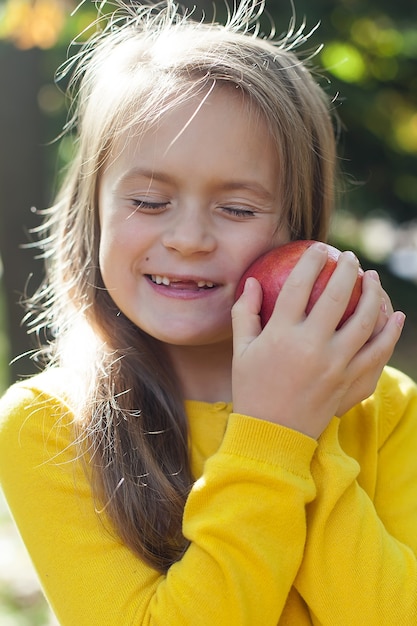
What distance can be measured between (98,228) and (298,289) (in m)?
0.67

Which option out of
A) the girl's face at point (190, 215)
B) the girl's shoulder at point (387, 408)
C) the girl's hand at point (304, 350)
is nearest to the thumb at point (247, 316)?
the girl's hand at point (304, 350)

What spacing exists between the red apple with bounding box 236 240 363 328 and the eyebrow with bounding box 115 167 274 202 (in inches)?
5.8

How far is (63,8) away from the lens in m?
4.50

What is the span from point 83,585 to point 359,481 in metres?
0.71

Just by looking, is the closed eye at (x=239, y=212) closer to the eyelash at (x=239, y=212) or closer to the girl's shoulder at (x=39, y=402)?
the eyelash at (x=239, y=212)

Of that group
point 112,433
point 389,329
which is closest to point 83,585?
point 112,433

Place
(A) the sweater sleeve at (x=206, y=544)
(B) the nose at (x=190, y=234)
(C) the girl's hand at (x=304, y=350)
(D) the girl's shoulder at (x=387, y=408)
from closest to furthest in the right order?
(A) the sweater sleeve at (x=206, y=544) → (C) the girl's hand at (x=304, y=350) → (B) the nose at (x=190, y=234) → (D) the girl's shoulder at (x=387, y=408)

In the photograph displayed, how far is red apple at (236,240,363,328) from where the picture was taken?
1761mm

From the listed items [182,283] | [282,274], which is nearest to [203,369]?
[182,283]

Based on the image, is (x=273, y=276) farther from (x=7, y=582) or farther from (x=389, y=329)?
(x=7, y=582)

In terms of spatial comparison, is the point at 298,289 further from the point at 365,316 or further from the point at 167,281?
the point at 167,281

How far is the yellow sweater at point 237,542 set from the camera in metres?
1.57

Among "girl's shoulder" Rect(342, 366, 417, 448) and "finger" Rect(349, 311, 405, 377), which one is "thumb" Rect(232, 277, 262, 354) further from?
"girl's shoulder" Rect(342, 366, 417, 448)

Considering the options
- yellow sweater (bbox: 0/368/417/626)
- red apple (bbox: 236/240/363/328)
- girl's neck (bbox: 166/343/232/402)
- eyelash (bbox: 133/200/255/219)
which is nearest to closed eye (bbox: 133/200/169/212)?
eyelash (bbox: 133/200/255/219)
